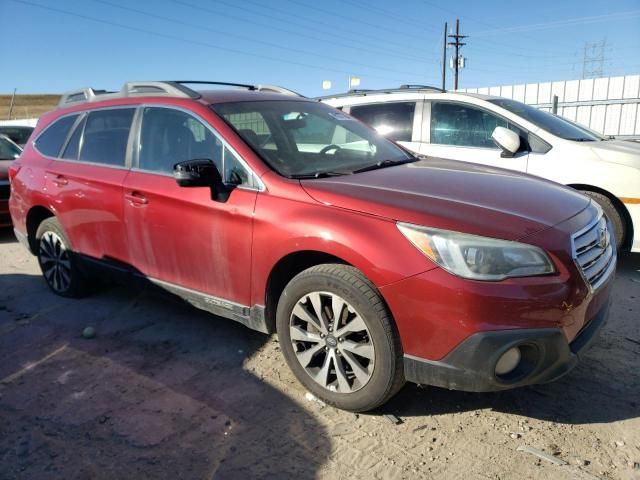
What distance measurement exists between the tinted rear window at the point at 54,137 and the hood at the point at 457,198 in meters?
2.81

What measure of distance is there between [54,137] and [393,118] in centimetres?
370

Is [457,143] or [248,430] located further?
[457,143]

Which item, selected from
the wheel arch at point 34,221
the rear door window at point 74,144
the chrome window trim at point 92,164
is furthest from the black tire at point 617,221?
the wheel arch at point 34,221

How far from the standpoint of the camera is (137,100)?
12.8 ft

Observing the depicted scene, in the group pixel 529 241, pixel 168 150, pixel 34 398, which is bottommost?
pixel 34 398

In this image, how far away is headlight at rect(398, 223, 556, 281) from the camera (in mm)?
2283

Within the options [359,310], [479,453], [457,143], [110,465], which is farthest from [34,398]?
[457,143]

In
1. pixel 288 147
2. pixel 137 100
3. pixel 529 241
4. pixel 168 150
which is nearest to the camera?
pixel 529 241

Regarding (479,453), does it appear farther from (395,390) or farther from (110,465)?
(110,465)

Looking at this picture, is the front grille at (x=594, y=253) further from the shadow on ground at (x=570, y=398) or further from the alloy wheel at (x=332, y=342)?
the alloy wheel at (x=332, y=342)

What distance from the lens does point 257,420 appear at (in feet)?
8.93

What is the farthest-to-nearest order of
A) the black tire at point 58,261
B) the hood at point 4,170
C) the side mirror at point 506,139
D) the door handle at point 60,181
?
the hood at point 4,170, the side mirror at point 506,139, the black tire at point 58,261, the door handle at point 60,181

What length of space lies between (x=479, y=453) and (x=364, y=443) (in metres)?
0.55

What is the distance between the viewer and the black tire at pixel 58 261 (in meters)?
4.46
